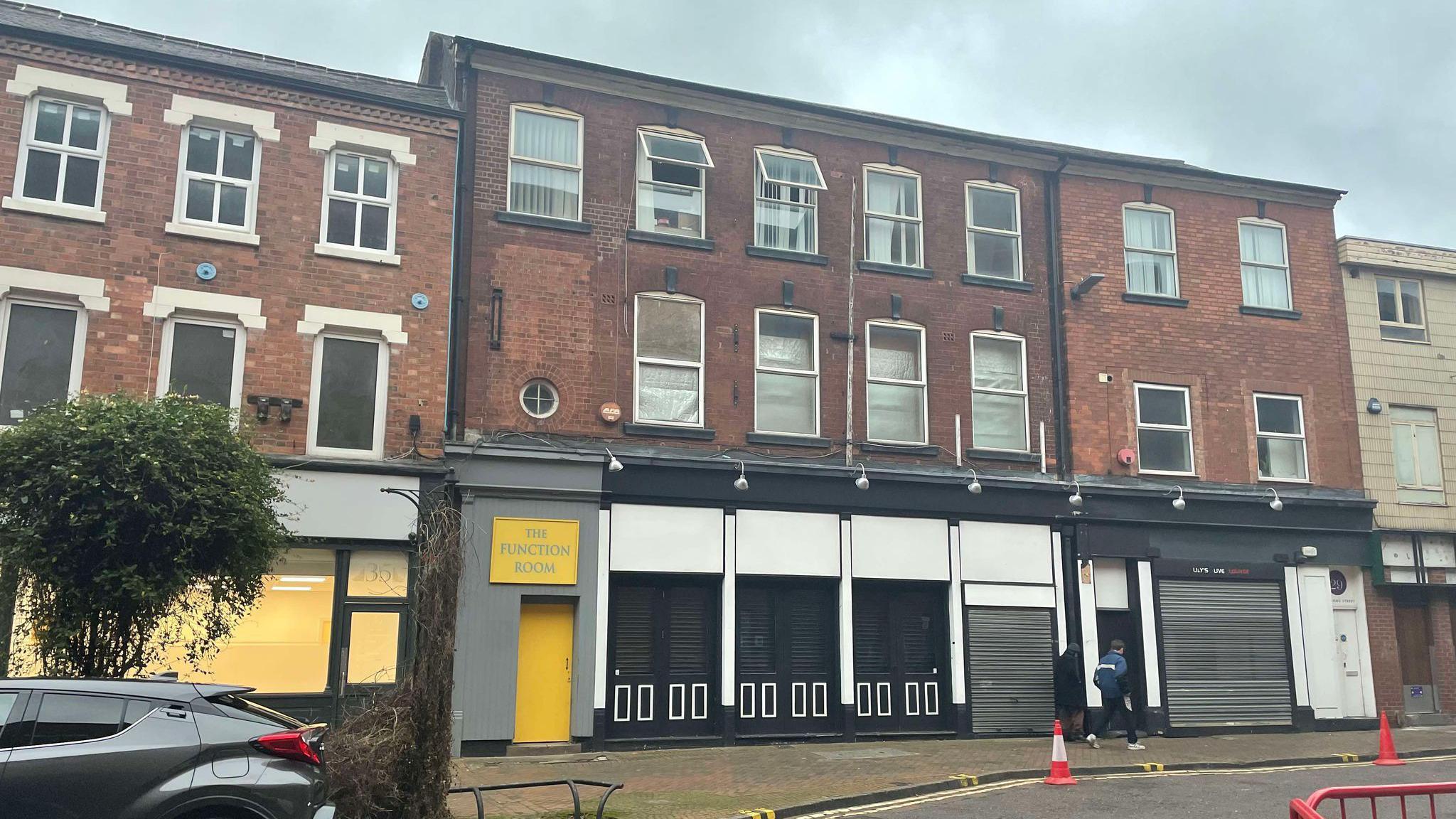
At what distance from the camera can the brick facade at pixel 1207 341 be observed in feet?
65.2

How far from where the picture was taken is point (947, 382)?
19.0 m

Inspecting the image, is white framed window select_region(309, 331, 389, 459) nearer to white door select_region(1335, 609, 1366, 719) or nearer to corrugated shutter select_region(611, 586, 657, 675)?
corrugated shutter select_region(611, 586, 657, 675)

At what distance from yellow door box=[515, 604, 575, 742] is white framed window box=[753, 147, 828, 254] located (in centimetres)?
695

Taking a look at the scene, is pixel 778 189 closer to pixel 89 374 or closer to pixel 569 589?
pixel 569 589

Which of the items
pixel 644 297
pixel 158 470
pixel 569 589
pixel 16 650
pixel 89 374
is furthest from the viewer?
pixel 644 297

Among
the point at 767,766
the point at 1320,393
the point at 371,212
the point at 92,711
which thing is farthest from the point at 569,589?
the point at 1320,393

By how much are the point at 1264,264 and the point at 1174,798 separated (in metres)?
12.8

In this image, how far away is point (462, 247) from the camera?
1656cm

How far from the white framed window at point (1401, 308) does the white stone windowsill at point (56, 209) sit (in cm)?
2219

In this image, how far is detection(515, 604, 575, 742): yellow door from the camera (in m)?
15.6

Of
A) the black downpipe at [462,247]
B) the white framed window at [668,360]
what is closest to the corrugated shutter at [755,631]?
the white framed window at [668,360]

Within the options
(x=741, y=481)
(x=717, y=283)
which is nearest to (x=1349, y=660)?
(x=741, y=481)

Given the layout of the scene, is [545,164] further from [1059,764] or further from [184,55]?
[1059,764]

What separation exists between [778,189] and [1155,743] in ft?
35.5
